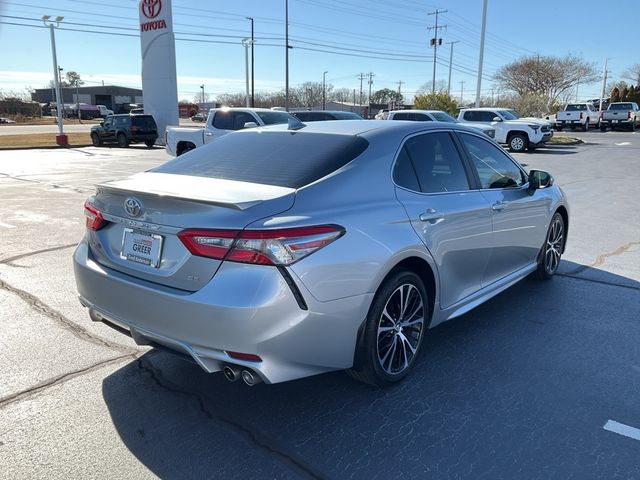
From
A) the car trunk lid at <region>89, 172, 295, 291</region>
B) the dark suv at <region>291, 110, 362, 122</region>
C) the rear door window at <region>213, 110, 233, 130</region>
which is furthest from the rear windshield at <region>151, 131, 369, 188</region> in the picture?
the dark suv at <region>291, 110, 362, 122</region>

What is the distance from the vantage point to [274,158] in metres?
3.46

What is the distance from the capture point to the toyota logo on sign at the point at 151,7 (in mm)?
29203

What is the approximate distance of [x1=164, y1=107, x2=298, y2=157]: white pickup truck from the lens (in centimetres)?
1647

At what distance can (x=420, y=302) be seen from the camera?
3518 mm

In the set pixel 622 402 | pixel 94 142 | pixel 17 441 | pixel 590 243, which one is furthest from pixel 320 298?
pixel 94 142

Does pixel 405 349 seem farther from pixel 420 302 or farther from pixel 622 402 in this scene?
pixel 622 402

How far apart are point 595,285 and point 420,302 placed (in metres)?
2.84

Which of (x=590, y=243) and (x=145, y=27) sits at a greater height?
(x=145, y=27)

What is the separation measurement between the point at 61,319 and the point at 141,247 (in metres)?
1.90

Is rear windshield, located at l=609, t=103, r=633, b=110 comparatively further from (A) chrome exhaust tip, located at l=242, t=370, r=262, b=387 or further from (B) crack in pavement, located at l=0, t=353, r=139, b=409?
(A) chrome exhaust tip, located at l=242, t=370, r=262, b=387

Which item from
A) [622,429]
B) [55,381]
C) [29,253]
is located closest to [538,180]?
[622,429]

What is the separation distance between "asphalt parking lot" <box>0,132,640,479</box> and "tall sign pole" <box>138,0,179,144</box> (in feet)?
87.9

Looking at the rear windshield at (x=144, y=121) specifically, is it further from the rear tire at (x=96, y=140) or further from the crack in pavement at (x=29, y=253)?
the crack in pavement at (x=29, y=253)

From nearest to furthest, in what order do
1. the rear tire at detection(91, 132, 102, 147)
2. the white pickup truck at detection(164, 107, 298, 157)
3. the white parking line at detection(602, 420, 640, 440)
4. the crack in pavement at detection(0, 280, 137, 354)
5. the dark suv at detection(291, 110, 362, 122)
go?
the white parking line at detection(602, 420, 640, 440), the crack in pavement at detection(0, 280, 137, 354), the white pickup truck at detection(164, 107, 298, 157), the dark suv at detection(291, 110, 362, 122), the rear tire at detection(91, 132, 102, 147)
